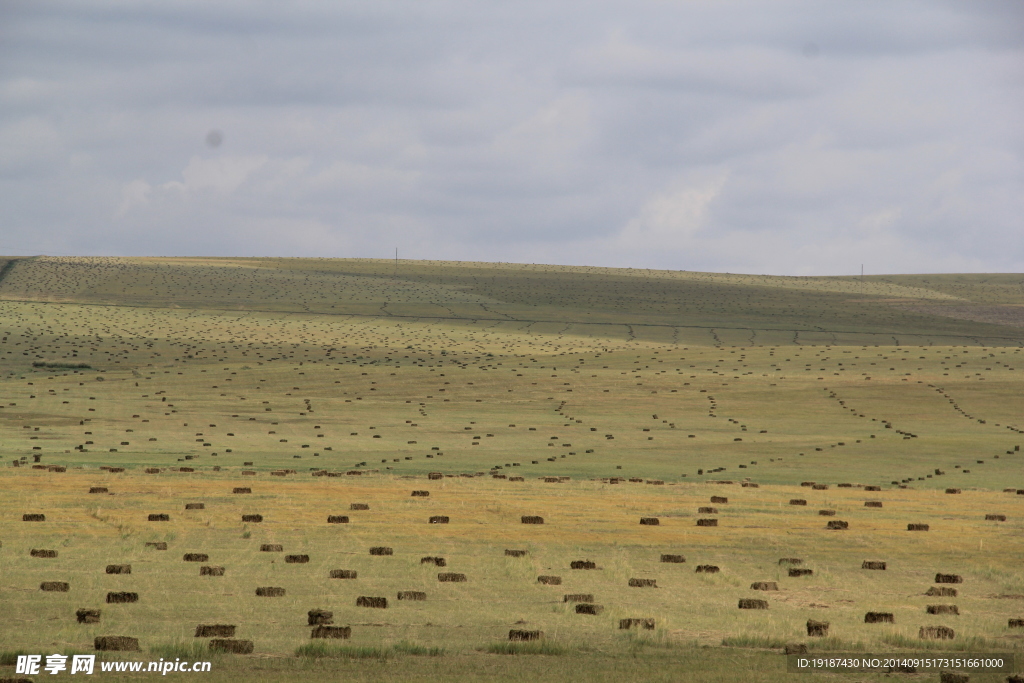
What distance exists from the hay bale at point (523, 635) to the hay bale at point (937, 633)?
614 cm

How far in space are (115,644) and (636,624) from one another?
8114 millimetres

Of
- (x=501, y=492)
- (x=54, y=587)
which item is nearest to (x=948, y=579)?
(x=54, y=587)

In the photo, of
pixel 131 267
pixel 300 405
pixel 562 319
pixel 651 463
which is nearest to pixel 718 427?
pixel 651 463

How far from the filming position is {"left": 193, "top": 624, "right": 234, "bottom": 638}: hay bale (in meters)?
19.1

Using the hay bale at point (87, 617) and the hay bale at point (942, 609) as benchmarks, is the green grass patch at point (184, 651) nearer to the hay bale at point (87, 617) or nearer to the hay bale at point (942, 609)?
the hay bale at point (87, 617)

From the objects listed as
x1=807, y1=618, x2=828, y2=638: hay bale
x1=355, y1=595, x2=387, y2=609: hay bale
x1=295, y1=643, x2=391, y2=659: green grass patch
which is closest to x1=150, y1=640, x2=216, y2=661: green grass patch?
x1=295, y1=643, x2=391, y2=659: green grass patch

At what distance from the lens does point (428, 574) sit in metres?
26.4

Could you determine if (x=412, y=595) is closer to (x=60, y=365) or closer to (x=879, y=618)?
(x=879, y=618)

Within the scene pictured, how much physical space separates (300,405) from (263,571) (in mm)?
58486

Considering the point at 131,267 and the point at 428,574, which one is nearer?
the point at 428,574

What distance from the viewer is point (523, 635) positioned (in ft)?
63.8

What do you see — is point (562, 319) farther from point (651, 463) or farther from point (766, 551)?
point (766, 551)

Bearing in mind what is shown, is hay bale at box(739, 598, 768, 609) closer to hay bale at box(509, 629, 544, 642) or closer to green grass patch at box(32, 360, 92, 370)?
hay bale at box(509, 629, 544, 642)

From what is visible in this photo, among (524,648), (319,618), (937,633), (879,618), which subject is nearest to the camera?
(524,648)
